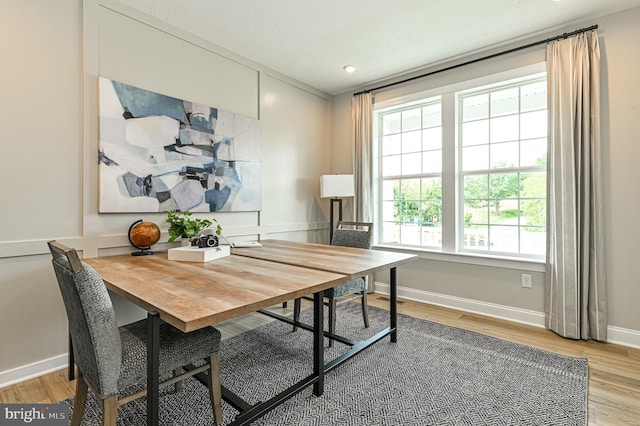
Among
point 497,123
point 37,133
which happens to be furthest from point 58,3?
point 497,123

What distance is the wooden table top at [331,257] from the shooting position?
1938 mm

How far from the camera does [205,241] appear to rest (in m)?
2.25

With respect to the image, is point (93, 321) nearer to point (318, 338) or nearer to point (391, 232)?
point (318, 338)

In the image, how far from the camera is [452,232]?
350cm

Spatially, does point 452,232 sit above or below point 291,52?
below

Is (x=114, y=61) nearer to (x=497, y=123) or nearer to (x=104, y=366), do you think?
(x=104, y=366)

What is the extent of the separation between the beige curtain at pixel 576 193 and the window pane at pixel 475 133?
63cm

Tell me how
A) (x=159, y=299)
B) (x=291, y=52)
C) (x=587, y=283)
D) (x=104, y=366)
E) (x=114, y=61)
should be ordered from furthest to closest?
(x=291, y=52), (x=587, y=283), (x=114, y=61), (x=159, y=299), (x=104, y=366)

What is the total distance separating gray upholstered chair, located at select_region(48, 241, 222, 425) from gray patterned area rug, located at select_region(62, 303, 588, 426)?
0.41 m

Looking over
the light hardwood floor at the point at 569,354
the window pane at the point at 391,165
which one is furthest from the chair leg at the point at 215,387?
the window pane at the point at 391,165

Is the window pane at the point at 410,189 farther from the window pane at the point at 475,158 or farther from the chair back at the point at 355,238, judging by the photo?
the chair back at the point at 355,238

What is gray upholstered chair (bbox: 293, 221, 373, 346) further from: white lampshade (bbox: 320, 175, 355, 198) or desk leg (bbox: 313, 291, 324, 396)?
white lampshade (bbox: 320, 175, 355, 198)

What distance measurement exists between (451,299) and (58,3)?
4.22 metres

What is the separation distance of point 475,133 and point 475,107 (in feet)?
0.92
